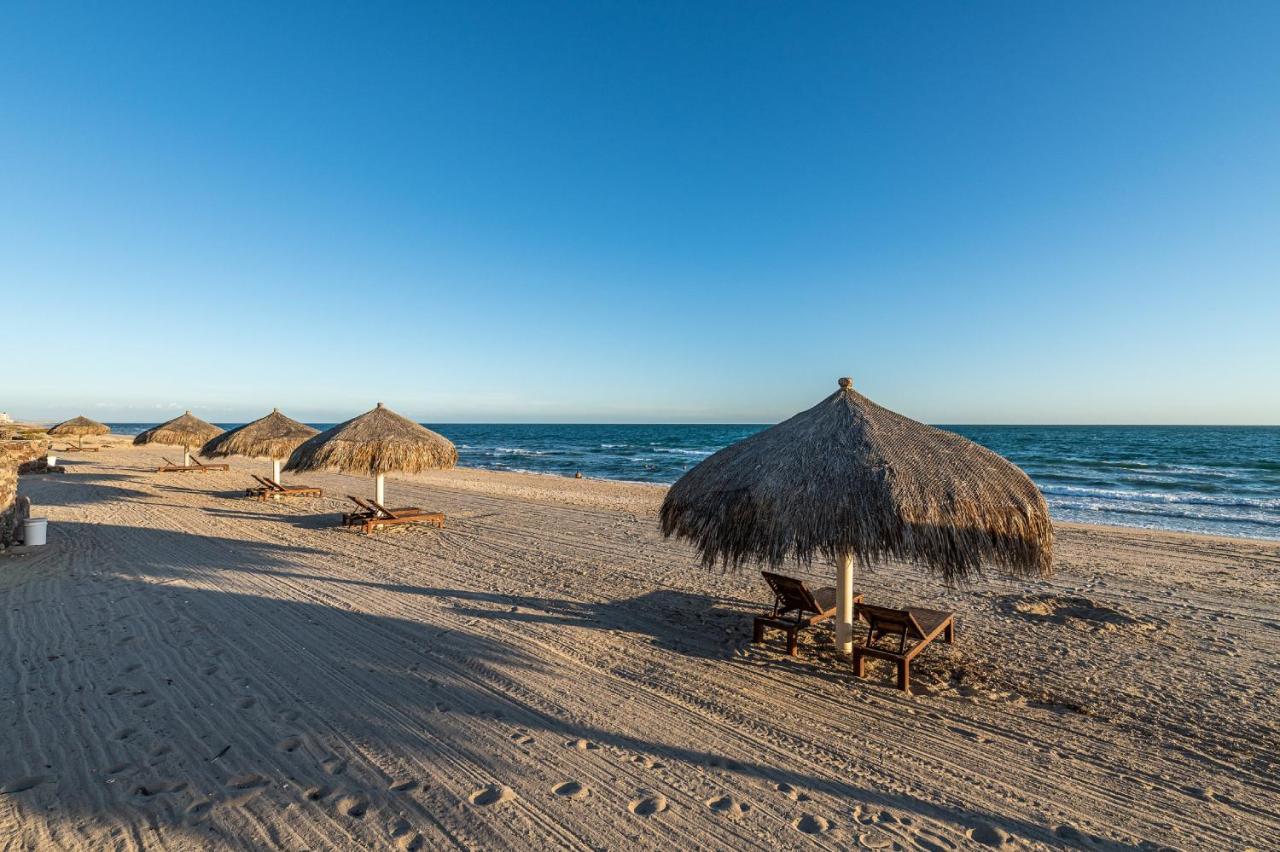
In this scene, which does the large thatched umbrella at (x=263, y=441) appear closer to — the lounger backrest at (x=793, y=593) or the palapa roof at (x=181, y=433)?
the palapa roof at (x=181, y=433)

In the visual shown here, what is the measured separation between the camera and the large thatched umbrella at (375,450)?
35.0ft

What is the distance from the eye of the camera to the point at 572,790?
328 centimetres

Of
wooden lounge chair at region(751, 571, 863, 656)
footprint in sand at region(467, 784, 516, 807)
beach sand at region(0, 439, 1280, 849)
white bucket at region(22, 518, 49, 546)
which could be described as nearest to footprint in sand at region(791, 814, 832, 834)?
beach sand at region(0, 439, 1280, 849)

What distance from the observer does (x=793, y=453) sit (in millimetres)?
4949

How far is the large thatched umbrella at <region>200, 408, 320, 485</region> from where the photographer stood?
566 inches

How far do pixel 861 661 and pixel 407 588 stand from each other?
206 inches

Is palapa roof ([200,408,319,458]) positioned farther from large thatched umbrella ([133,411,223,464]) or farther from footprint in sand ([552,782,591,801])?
footprint in sand ([552,782,591,801])

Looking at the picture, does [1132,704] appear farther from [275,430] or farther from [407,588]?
[275,430]

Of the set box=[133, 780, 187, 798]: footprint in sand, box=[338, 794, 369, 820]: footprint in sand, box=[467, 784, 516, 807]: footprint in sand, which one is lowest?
box=[467, 784, 516, 807]: footprint in sand

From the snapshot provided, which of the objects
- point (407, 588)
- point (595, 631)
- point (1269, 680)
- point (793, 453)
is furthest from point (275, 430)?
point (1269, 680)

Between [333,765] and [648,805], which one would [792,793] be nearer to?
[648,805]

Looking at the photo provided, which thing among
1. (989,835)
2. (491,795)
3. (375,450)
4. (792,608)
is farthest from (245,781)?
(375,450)

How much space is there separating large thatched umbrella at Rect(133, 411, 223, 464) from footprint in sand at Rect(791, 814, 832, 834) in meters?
20.5

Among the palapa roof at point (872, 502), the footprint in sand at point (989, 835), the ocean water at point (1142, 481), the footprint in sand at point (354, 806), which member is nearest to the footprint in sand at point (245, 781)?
the footprint in sand at point (354, 806)
